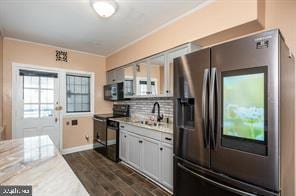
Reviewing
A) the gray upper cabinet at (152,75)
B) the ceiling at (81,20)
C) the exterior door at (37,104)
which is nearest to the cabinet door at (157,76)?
the gray upper cabinet at (152,75)

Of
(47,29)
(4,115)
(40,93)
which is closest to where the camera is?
(47,29)

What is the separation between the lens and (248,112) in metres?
1.31

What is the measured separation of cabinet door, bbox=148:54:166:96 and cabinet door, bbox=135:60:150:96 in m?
0.12

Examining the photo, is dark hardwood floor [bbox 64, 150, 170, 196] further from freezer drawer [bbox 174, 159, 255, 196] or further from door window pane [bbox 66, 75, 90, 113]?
door window pane [bbox 66, 75, 90, 113]

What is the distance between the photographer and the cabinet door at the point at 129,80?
3918 mm

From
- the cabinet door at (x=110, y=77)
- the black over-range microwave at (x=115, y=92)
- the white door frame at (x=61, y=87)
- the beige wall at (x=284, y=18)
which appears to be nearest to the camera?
the beige wall at (x=284, y=18)

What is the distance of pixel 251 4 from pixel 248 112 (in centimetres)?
129

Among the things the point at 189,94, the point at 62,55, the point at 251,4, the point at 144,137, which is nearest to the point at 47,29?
the point at 62,55

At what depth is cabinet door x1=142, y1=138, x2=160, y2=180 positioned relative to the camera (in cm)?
266

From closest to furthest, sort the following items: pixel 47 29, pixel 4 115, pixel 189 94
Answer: pixel 189 94 < pixel 47 29 < pixel 4 115

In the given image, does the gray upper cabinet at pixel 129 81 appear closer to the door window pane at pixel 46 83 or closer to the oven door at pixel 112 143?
the oven door at pixel 112 143

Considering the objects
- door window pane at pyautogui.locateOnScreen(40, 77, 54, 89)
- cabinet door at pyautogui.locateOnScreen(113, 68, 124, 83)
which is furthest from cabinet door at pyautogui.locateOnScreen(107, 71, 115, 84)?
door window pane at pyautogui.locateOnScreen(40, 77, 54, 89)

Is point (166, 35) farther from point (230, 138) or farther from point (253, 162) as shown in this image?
point (253, 162)

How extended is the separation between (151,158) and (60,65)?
3.33 m
